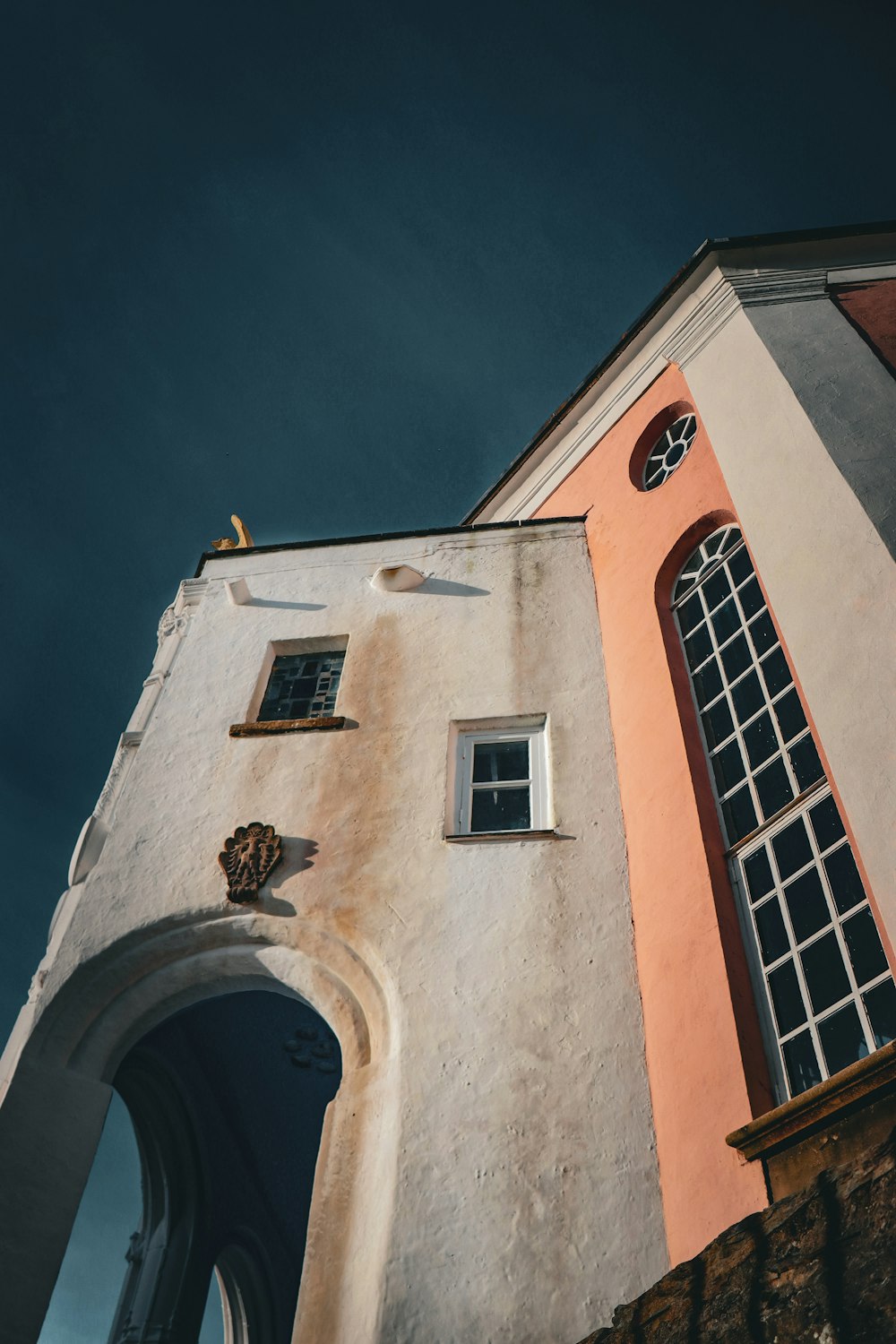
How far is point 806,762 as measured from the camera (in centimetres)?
670

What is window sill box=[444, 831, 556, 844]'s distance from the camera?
7.84m

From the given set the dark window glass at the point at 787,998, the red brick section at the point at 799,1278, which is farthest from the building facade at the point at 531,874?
the red brick section at the point at 799,1278

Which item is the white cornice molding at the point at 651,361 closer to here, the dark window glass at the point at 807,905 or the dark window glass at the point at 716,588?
the dark window glass at the point at 716,588

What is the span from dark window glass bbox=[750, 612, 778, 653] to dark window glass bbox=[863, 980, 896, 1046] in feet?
9.84

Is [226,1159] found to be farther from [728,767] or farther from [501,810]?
[728,767]

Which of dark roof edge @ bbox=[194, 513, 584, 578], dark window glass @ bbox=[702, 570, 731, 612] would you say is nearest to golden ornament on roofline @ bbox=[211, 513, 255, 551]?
dark roof edge @ bbox=[194, 513, 584, 578]

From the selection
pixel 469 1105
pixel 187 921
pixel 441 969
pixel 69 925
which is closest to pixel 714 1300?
pixel 469 1105

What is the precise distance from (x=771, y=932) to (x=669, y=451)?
6.00 metres

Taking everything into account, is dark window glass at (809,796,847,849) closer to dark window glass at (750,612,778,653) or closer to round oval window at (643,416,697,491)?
dark window glass at (750,612,778,653)

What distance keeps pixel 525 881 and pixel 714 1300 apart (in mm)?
3546

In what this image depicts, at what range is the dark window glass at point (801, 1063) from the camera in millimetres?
5520

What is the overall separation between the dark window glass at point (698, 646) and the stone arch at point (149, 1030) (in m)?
3.86

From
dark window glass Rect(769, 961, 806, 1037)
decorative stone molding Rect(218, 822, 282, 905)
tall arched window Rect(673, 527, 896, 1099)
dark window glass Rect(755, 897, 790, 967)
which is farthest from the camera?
decorative stone molding Rect(218, 822, 282, 905)

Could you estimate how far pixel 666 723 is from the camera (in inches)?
307
